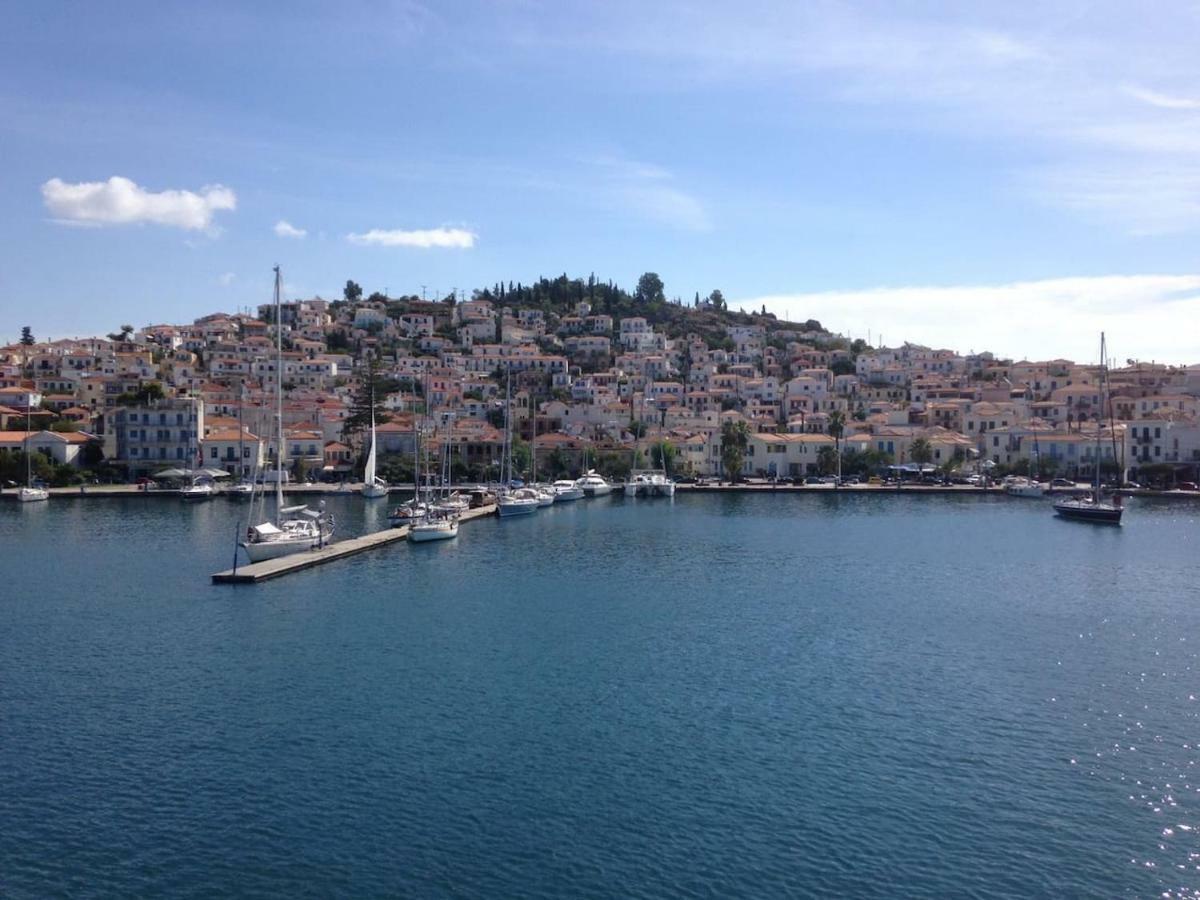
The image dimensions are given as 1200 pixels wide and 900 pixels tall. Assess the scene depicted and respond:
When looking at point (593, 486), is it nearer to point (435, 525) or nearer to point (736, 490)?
point (736, 490)

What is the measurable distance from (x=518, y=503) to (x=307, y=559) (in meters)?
23.5

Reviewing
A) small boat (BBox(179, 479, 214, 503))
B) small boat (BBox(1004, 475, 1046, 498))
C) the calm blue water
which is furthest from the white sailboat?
small boat (BBox(1004, 475, 1046, 498))

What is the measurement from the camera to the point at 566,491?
237 ft

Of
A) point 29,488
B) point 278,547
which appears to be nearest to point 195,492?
point 29,488

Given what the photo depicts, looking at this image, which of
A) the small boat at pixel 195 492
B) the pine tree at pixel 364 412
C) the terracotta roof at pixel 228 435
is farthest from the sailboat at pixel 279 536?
the pine tree at pixel 364 412

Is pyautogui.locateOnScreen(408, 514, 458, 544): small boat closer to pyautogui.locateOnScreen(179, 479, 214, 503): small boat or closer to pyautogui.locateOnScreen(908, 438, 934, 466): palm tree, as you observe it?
pyautogui.locateOnScreen(179, 479, 214, 503): small boat

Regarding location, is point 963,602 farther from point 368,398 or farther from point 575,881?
point 368,398

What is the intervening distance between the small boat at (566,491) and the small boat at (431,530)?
844 inches

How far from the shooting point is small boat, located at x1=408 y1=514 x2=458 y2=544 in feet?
153

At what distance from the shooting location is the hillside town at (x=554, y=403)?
264 feet

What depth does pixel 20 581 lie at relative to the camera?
35.2 metres

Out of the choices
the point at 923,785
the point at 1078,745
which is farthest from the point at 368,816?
the point at 1078,745

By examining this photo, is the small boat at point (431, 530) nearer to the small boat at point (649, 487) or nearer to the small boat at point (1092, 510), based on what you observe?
the small boat at point (649, 487)

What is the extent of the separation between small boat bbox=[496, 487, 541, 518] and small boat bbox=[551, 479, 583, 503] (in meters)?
5.00
